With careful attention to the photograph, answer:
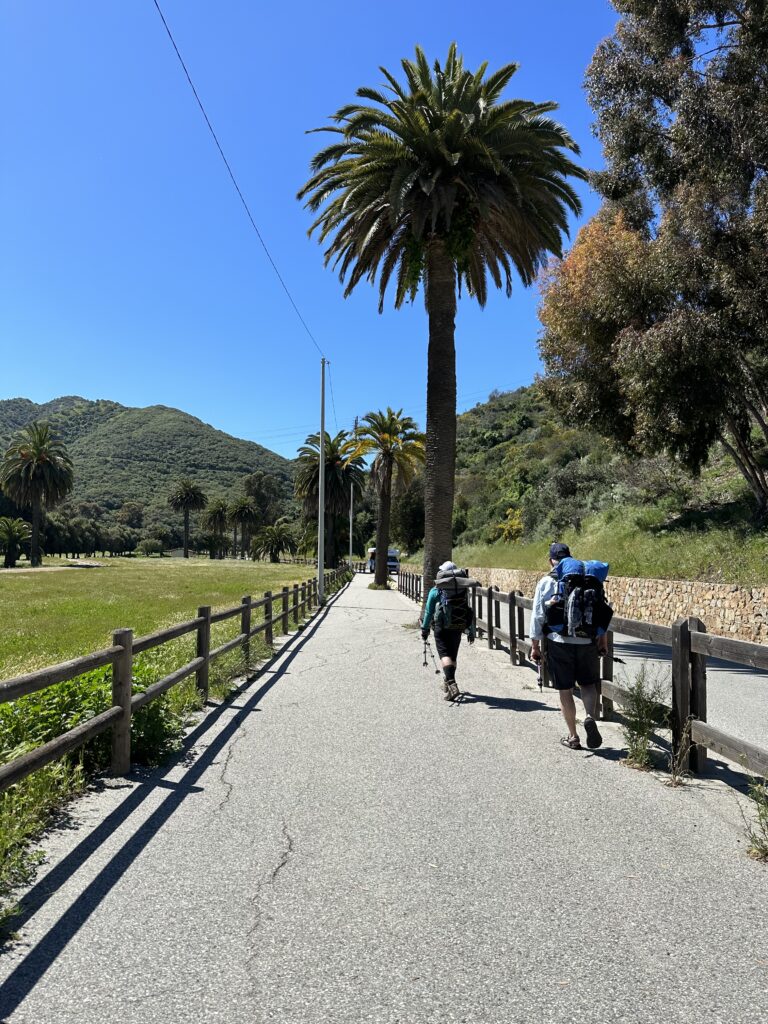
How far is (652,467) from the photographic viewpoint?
32.3 metres

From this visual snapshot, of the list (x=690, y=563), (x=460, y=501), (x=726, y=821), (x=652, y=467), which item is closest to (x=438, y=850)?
(x=726, y=821)

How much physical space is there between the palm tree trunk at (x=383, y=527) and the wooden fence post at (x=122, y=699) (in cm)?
3433

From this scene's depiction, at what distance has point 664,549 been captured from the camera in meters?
23.2

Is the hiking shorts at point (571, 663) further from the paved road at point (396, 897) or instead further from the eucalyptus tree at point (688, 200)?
the eucalyptus tree at point (688, 200)

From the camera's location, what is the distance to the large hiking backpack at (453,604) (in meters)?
9.60

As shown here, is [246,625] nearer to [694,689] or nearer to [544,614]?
[544,614]

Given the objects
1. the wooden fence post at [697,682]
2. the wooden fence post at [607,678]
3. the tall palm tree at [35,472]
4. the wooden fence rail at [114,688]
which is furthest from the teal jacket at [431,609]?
the tall palm tree at [35,472]

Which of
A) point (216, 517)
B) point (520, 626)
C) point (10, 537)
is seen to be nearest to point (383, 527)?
point (520, 626)

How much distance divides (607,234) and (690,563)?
31.2 feet

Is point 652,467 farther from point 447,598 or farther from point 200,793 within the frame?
point 200,793

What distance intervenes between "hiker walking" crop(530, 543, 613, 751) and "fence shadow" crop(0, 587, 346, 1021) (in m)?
3.21

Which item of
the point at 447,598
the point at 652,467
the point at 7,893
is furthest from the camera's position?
the point at 652,467

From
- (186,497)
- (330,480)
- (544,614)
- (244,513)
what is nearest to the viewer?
(544,614)

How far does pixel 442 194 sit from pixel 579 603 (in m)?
12.4
